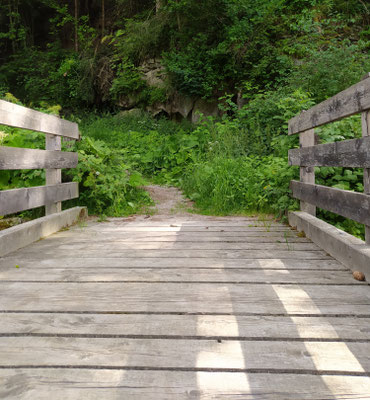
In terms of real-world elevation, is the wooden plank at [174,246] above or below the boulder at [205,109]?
below

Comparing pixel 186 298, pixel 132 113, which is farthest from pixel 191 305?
pixel 132 113

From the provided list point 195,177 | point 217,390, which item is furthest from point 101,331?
point 195,177

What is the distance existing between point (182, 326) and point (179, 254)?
1.41m

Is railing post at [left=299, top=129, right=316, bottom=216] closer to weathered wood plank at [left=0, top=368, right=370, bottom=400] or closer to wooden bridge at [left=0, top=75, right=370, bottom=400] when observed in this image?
wooden bridge at [left=0, top=75, right=370, bottom=400]

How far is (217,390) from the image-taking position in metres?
1.21

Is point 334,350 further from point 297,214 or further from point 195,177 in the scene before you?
point 195,177

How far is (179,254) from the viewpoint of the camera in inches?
122

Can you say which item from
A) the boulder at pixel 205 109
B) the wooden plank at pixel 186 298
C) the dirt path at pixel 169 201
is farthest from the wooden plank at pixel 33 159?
the boulder at pixel 205 109

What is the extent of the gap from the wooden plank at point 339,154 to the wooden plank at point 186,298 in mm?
846

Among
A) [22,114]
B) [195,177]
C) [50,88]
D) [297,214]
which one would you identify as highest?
[50,88]

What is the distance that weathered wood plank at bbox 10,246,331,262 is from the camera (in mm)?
2984

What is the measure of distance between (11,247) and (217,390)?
2545mm

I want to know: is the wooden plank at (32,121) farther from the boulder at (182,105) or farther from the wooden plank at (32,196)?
the boulder at (182,105)

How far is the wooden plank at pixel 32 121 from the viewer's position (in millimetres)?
2987
